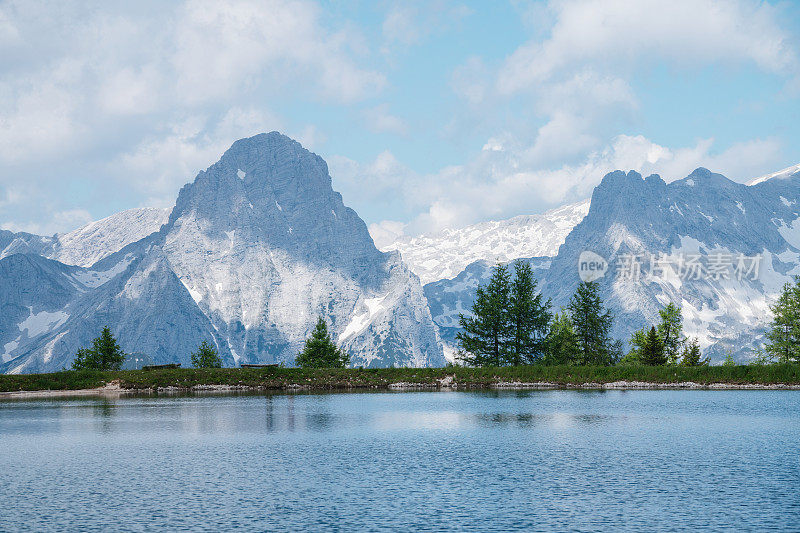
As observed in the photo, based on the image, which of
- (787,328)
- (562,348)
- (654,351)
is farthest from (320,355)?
(787,328)

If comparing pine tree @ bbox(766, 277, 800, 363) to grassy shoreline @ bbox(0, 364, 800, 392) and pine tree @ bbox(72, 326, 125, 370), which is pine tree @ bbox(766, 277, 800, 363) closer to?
grassy shoreline @ bbox(0, 364, 800, 392)

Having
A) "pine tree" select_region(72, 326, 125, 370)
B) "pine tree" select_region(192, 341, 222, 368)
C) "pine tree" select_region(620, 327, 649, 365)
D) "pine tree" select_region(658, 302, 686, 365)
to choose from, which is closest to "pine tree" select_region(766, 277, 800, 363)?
"pine tree" select_region(658, 302, 686, 365)

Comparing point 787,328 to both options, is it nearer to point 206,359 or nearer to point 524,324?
point 524,324

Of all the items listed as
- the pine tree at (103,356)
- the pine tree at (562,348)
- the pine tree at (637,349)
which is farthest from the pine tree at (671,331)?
the pine tree at (103,356)

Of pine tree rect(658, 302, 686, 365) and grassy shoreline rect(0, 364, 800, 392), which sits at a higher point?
pine tree rect(658, 302, 686, 365)

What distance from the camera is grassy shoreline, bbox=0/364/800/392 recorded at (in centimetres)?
10725

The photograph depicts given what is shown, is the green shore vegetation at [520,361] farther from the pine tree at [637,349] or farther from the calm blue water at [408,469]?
the calm blue water at [408,469]

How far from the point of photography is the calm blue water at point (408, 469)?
1243 inches

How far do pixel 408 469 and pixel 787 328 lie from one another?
327ft

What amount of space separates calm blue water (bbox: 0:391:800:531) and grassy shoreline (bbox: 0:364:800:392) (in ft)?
98.3

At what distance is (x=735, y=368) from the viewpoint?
107500 mm

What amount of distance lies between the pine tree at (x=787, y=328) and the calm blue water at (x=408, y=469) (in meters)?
44.7

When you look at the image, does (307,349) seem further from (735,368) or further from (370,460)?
(370,460)

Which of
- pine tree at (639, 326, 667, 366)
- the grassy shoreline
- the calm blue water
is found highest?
pine tree at (639, 326, 667, 366)
